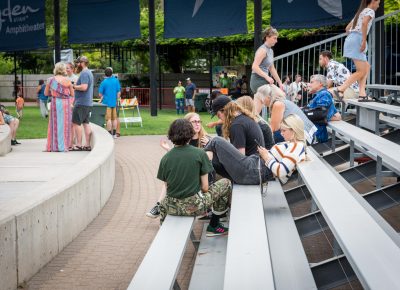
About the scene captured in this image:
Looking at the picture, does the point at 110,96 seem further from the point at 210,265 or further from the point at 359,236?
the point at 359,236

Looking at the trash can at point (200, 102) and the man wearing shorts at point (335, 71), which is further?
the trash can at point (200, 102)

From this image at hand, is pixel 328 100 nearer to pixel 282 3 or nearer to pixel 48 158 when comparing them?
pixel 48 158

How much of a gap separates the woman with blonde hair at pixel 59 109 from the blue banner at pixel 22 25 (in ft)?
49.4

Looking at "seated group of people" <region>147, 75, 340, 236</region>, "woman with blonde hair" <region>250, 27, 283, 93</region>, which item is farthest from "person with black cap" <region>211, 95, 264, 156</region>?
"woman with blonde hair" <region>250, 27, 283, 93</region>

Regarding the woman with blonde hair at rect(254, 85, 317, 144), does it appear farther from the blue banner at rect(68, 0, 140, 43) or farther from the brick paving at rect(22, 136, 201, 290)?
the blue banner at rect(68, 0, 140, 43)

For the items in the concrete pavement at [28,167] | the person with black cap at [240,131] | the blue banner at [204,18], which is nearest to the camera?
the person with black cap at [240,131]

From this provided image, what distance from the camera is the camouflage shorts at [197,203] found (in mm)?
6438

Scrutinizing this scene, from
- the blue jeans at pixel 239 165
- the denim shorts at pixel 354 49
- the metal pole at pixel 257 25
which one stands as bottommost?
the blue jeans at pixel 239 165

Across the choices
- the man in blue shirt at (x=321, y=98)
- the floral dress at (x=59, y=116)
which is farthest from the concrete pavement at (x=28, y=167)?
the man in blue shirt at (x=321, y=98)

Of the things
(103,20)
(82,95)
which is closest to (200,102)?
(103,20)

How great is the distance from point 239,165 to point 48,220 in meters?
2.06

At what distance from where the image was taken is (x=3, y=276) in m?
5.17

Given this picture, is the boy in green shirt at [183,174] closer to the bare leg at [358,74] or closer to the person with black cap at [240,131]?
the person with black cap at [240,131]

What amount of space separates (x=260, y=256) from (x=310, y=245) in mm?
2581
